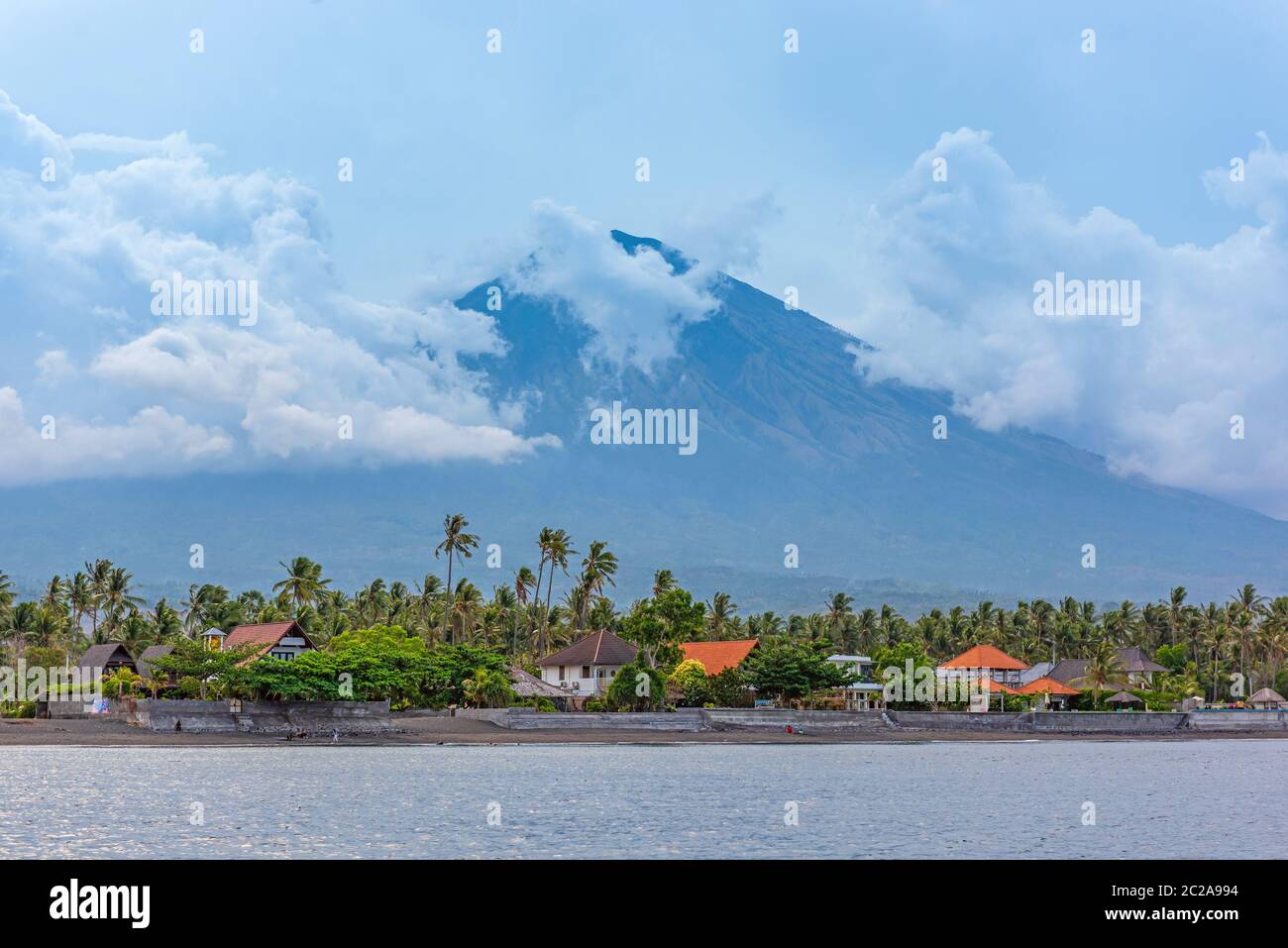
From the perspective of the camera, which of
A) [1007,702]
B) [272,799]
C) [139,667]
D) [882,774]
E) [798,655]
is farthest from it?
[1007,702]

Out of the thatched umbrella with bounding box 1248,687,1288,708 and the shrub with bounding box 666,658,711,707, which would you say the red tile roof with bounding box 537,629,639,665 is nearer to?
the shrub with bounding box 666,658,711,707

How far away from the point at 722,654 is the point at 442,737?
2796 cm

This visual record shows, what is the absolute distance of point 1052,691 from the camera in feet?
407

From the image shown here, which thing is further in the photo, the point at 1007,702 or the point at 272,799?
the point at 1007,702

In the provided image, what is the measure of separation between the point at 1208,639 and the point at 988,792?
365ft

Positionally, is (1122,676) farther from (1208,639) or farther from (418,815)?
(418,815)

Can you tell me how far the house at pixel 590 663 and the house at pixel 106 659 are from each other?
30742 mm

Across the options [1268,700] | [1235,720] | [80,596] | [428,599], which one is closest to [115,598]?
[80,596]

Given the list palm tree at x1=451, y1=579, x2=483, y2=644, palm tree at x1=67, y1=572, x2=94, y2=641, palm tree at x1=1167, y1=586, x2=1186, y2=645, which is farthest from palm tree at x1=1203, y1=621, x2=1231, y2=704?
palm tree at x1=67, y1=572, x2=94, y2=641

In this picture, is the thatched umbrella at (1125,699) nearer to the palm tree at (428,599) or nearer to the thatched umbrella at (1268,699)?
the thatched umbrella at (1268,699)

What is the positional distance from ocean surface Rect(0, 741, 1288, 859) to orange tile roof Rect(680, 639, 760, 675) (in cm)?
2115
